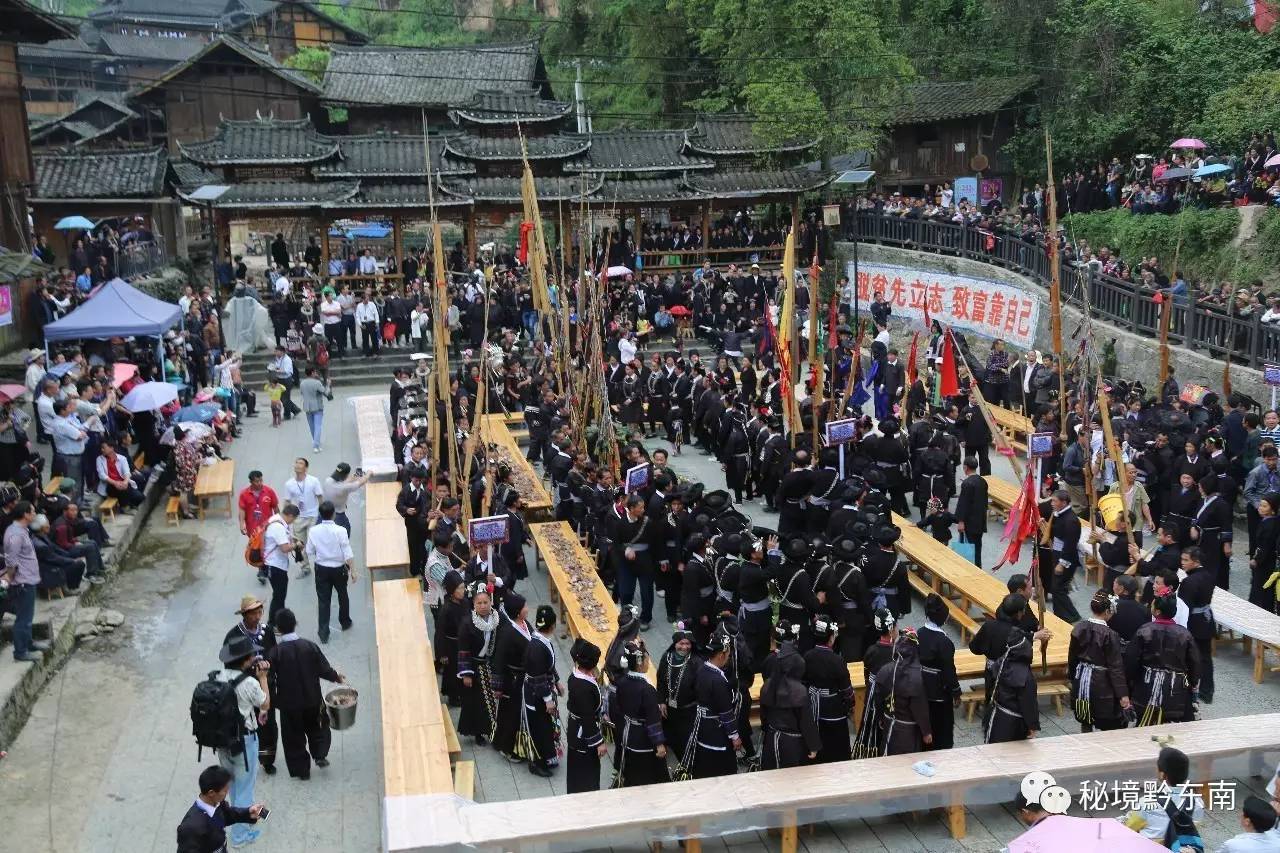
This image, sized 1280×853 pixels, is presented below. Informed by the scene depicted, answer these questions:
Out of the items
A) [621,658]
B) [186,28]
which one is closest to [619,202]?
[621,658]

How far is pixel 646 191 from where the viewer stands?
2827 cm

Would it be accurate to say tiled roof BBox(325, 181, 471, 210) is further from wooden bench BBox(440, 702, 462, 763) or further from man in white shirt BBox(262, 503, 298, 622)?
wooden bench BBox(440, 702, 462, 763)

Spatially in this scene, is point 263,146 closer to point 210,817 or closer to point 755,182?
point 755,182

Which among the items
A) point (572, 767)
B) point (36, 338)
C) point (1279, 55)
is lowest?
point (572, 767)

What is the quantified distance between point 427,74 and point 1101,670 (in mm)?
34099

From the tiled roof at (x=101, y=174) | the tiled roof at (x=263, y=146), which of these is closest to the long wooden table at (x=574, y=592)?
the tiled roof at (x=263, y=146)

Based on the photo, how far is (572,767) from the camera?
26.8ft

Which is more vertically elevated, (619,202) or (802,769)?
(619,202)

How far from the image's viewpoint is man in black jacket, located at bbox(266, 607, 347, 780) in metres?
8.41

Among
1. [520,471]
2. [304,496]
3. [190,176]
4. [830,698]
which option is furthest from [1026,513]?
[190,176]

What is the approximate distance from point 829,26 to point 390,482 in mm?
18546

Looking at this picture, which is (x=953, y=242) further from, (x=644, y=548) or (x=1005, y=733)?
(x=1005, y=733)

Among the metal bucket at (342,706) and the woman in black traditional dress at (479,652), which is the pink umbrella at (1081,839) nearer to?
the woman in black traditional dress at (479,652)

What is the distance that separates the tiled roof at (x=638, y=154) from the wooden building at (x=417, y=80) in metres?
9.03
